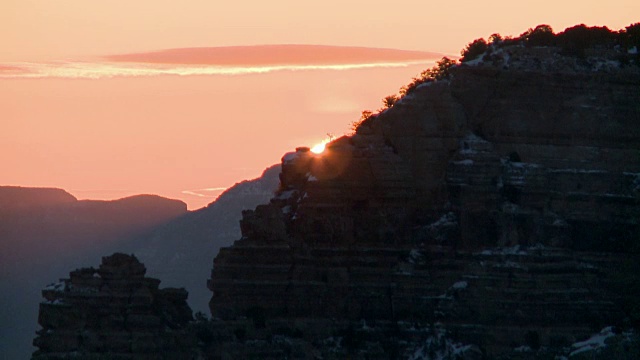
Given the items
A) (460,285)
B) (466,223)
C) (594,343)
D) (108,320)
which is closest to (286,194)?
(466,223)

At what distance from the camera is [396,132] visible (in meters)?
110

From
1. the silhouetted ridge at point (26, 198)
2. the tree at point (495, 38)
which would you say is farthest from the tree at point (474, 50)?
the silhouetted ridge at point (26, 198)

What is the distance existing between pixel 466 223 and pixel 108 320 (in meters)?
13.9

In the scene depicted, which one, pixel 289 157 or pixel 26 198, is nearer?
pixel 289 157

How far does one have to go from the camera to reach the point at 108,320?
103188 millimetres

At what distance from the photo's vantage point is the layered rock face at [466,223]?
10725cm

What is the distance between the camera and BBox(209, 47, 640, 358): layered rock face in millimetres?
107250

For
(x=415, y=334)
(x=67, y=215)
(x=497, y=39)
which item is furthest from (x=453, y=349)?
(x=67, y=215)

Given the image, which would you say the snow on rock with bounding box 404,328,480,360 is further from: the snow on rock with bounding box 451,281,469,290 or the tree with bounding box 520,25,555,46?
the tree with bounding box 520,25,555,46

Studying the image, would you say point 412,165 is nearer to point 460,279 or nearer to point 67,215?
point 460,279

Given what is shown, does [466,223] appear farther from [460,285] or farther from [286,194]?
[286,194]

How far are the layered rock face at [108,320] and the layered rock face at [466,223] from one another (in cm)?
393

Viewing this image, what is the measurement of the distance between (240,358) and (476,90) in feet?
45.6

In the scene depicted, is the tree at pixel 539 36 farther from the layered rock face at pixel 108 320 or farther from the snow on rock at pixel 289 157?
the layered rock face at pixel 108 320
